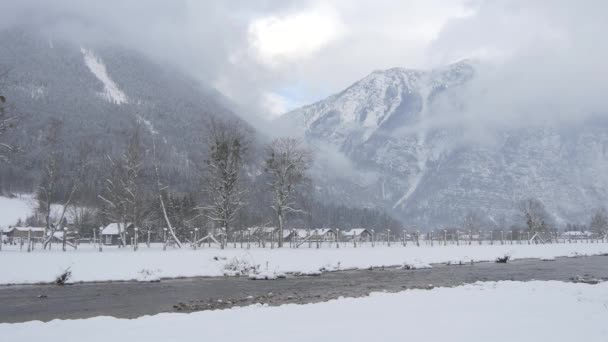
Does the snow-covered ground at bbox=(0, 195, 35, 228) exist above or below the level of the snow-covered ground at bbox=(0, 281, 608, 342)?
above

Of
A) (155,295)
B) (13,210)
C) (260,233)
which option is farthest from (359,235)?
(155,295)

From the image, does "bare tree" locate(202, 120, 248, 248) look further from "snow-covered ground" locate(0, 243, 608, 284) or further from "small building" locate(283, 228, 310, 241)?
"small building" locate(283, 228, 310, 241)

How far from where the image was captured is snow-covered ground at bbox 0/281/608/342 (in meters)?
12.5

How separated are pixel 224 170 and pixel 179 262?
1632 centimetres

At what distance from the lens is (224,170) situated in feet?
184

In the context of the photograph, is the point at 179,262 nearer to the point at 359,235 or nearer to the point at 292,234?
the point at 292,234

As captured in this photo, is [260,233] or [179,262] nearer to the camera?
[179,262]

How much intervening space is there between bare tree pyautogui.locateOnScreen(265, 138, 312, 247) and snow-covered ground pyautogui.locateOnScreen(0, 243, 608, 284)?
11.5m

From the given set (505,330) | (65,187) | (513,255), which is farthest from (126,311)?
(65,187)

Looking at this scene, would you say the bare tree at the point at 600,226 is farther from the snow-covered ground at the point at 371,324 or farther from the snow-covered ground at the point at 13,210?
the snow-covered ground at the point at 13,210

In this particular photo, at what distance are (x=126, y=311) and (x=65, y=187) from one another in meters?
154

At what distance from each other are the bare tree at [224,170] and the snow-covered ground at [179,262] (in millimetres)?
8506

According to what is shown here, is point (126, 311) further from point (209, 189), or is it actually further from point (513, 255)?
point (513, 255)

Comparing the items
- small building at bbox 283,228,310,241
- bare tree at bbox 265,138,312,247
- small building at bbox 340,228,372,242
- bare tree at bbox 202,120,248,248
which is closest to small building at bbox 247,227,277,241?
small building at bbox 283,228,310,241
